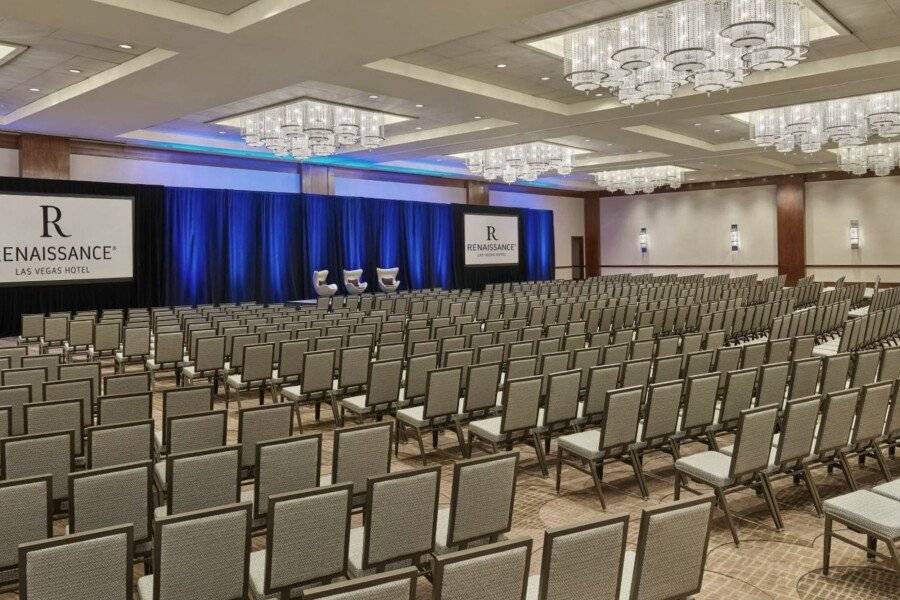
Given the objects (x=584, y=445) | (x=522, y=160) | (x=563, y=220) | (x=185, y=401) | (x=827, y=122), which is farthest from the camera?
(x=563, y=220)

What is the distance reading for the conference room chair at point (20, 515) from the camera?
3010mm

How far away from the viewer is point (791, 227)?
26.0m

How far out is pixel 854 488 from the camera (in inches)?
183

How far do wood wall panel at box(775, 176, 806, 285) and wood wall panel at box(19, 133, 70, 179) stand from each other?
75.8ft

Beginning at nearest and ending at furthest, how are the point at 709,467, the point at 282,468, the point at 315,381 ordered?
the point at 282,468, the point at 709,467, the point at 315,381

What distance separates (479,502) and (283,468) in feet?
3.59

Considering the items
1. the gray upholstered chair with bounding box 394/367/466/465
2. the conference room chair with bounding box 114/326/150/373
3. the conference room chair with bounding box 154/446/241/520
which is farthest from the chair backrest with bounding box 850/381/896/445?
the conference room chair with bounding box 114/326/150/373

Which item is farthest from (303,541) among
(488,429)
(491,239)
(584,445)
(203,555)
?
(491,239)

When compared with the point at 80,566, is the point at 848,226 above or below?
above

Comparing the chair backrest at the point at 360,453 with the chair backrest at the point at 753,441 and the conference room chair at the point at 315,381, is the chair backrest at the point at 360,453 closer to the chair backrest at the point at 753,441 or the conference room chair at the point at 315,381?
the chair backrest at the point at 753,441

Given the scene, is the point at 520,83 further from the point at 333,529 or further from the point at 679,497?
the point at 333,529

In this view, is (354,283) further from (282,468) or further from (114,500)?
(114,500)

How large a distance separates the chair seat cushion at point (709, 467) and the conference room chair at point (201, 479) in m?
2.66

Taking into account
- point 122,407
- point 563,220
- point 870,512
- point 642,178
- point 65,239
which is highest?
point 642,178
